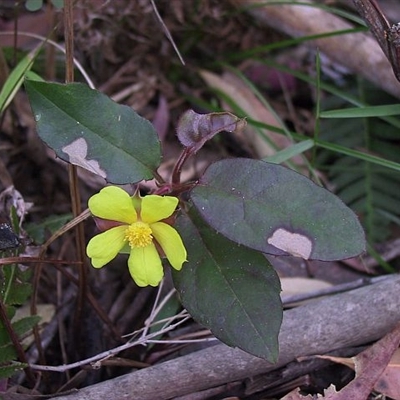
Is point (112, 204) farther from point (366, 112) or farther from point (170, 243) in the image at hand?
point (366, 112)

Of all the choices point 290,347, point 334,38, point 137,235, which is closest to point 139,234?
point 137,235

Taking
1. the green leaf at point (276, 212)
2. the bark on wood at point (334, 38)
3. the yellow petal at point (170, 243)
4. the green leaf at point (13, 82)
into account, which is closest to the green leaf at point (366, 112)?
the bark on wood at point (334, 38)

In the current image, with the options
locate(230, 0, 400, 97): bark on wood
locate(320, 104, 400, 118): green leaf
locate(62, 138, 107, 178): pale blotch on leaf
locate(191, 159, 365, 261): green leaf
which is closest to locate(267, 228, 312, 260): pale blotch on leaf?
locate(191, 159, 365, 261): green leaf

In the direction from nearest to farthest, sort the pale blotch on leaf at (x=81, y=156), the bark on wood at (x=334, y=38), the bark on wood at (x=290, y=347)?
the pale blotch on leaf at (x=81, y=156) < the bark on wood at (x=290, y=347) < the bark on wood at (x=334, y=38)

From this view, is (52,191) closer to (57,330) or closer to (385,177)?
(57,330)

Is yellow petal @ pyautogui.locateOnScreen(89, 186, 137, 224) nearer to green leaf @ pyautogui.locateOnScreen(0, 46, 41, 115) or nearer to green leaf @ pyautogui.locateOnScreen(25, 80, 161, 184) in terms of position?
green leaf @ pyautogui.locateOnScreen(25, 80, 161, 184)

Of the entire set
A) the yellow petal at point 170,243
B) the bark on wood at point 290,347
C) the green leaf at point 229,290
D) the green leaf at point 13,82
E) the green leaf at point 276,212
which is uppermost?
the green leaf at point 13,82

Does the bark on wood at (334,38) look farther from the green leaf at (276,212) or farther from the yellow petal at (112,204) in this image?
the yellow petal at (112,204)

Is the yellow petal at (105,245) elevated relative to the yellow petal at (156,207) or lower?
lower
